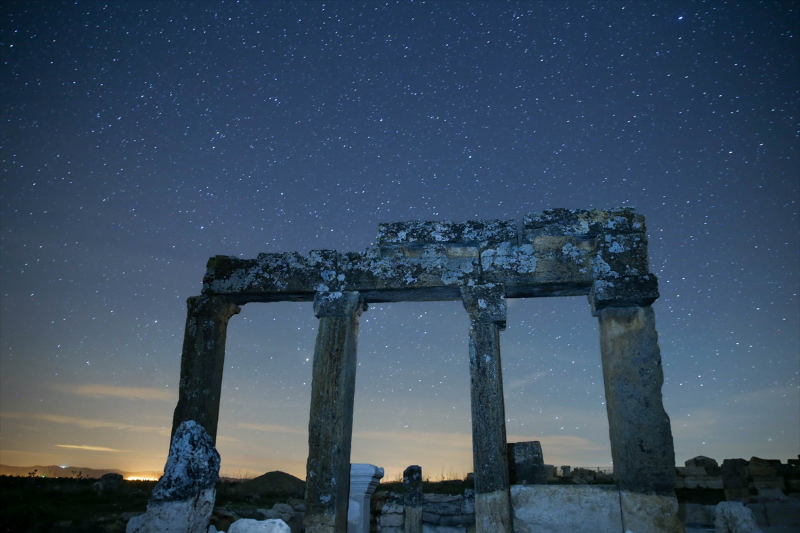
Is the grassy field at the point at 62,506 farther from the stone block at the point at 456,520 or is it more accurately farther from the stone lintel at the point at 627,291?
the stone lintel at the point at 627,291

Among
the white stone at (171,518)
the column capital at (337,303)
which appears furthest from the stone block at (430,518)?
the white stone at (171,518)

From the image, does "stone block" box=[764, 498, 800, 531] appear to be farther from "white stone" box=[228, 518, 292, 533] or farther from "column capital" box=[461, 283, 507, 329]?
"white stone" box=[228, 518, 292, 533]

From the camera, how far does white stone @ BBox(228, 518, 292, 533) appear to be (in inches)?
159

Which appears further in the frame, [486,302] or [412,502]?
[412,502]

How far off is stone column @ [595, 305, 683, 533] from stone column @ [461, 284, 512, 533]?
1.54 metres

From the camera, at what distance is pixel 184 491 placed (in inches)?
156

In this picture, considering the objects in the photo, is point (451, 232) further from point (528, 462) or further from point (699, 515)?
point (699, 515)

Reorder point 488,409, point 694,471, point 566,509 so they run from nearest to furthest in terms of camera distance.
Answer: point 566,509
point 488,409
point 694,471

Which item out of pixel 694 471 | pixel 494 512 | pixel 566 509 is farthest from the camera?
pixel 694 471

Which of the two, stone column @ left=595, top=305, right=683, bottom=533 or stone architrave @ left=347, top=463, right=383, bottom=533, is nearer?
stone column @ left=595, top=305, right=683, bottom=533

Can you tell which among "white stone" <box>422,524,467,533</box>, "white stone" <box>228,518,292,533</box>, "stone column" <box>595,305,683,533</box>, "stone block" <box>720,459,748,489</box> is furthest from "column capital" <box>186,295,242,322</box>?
"stone block" <box>720,459,748,489</box>

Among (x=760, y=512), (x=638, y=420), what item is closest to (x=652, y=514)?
(x=638, y=420)

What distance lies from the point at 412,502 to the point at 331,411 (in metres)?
5.15

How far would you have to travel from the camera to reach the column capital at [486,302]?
7250 mm
